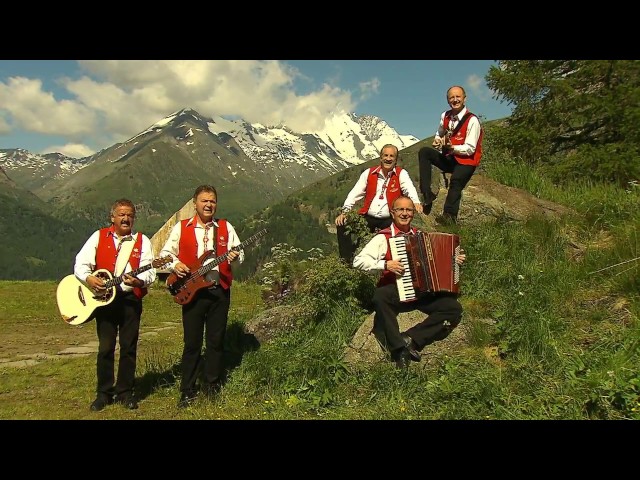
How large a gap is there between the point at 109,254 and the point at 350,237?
12.3ft

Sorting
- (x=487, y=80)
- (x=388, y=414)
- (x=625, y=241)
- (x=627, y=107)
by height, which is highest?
(x=487, y=80)

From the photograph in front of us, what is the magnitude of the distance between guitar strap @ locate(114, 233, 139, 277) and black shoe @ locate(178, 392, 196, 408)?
1.95 m

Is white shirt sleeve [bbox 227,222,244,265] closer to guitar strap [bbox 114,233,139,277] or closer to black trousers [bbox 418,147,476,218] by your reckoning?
guitar strap [bbox 114,233,139,277]

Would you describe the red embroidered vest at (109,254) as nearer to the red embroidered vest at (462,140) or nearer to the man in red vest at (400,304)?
the man in red vest at (400,304)

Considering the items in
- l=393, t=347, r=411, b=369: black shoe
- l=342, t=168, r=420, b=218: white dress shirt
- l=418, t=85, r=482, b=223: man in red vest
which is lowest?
l=393, t=347, r=411, b=369: black shoe

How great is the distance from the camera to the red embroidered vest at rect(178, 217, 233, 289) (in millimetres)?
6566

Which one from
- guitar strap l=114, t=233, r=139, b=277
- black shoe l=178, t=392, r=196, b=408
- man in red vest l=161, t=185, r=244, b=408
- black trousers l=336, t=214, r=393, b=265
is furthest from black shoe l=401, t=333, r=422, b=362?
guitar strap l=114, t=233, r=139, b=277

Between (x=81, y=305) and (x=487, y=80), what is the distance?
1353 centimetres

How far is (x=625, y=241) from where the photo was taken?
24.1ft

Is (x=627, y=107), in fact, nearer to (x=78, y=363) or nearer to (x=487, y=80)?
(x=487, y=80)

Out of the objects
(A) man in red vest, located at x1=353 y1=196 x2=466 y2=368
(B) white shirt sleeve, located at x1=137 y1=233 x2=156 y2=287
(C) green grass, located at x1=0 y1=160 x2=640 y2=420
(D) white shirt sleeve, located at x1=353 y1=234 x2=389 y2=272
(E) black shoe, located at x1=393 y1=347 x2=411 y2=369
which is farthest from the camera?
(B) white shirt sleeve, located at x1=137 y1=233 x2=156 y2=287

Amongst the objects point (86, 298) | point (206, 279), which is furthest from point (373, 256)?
point (86, 298)

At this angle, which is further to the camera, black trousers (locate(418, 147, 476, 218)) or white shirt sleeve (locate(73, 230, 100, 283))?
black trousers (locate(418, 147, 476, 218))
